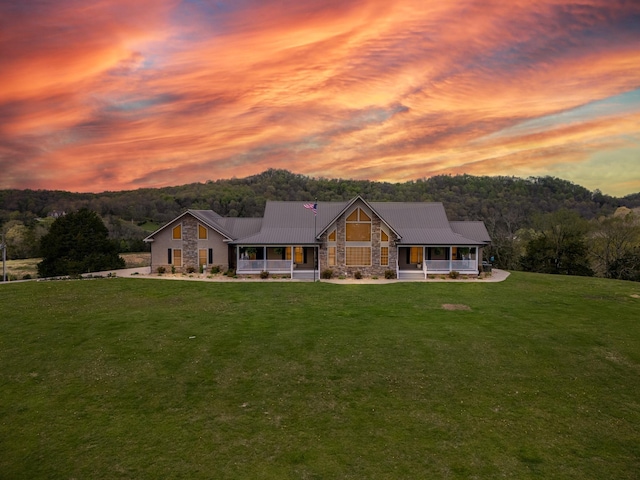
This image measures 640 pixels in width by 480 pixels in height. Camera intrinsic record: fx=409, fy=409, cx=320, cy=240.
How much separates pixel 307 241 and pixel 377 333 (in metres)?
19.2

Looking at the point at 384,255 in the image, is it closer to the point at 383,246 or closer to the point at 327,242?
the point at 383,246

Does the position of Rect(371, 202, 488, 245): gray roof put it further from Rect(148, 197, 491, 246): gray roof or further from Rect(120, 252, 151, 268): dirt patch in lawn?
Rect(120, 252, 151, 268): dirt patch in lawn

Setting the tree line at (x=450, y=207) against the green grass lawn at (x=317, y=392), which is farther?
the tree line at (x=450, y=207)

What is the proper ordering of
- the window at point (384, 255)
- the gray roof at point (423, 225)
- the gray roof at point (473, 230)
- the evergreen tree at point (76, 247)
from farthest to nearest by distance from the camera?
the evergreen tree at point (76, 247), the gray roof at point (473, 230), the gray roof at point (423, 225), the window at point (384, 255)

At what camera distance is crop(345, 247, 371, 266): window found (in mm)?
35906

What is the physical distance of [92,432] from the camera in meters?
9.72

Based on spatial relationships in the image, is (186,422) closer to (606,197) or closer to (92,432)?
(92,432)

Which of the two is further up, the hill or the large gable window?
the hill

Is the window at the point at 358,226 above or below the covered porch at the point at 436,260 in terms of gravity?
above

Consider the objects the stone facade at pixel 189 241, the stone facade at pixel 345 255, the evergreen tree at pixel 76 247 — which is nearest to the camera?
the stone facade at pixel 345 255

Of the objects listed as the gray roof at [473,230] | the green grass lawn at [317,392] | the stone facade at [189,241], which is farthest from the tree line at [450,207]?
the green grass lawn at [317,392]

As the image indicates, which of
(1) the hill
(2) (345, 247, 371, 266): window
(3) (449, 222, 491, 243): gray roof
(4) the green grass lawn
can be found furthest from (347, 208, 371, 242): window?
(1) the hill

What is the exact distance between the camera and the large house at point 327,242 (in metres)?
35.8

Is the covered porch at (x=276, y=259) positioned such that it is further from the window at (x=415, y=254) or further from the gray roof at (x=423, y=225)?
the window at (x=415, y=254)
